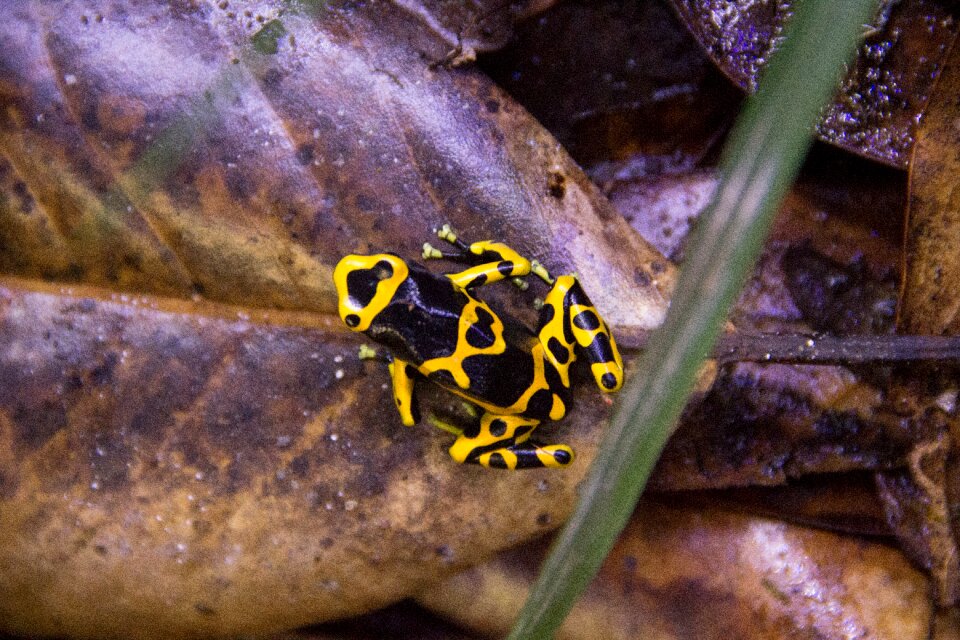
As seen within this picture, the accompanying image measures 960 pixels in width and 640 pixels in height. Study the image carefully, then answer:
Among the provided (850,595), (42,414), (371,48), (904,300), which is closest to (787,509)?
(850,595)

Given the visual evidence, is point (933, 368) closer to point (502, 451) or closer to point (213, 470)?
point (502, 451)

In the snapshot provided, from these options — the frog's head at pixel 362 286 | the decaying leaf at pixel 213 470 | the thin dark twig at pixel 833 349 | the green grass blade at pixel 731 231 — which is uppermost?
the green grass blade at pixel 731 231

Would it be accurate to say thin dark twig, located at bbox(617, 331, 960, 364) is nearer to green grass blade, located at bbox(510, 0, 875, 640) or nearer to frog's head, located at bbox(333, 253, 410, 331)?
frog's head, located at bbox(333, 253, 410, 331)

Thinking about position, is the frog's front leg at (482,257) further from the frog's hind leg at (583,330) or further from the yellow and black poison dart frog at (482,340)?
the frog's hind leg at (583,330)

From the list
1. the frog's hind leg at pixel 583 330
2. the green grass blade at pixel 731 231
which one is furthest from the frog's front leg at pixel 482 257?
the green grass blade at pixel 731 231

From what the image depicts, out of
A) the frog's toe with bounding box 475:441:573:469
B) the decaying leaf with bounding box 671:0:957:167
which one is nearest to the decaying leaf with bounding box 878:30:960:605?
the decaying leaf with bounding box 671:0:957:167

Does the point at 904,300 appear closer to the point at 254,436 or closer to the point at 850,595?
the point at 850,595

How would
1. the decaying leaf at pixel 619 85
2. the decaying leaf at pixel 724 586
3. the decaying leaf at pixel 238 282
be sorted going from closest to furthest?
1. the decaying leaf at pixel 238 282
2. the decaying leaf at pixel 724 586
3. the decaying leaf at pixel 619 85
